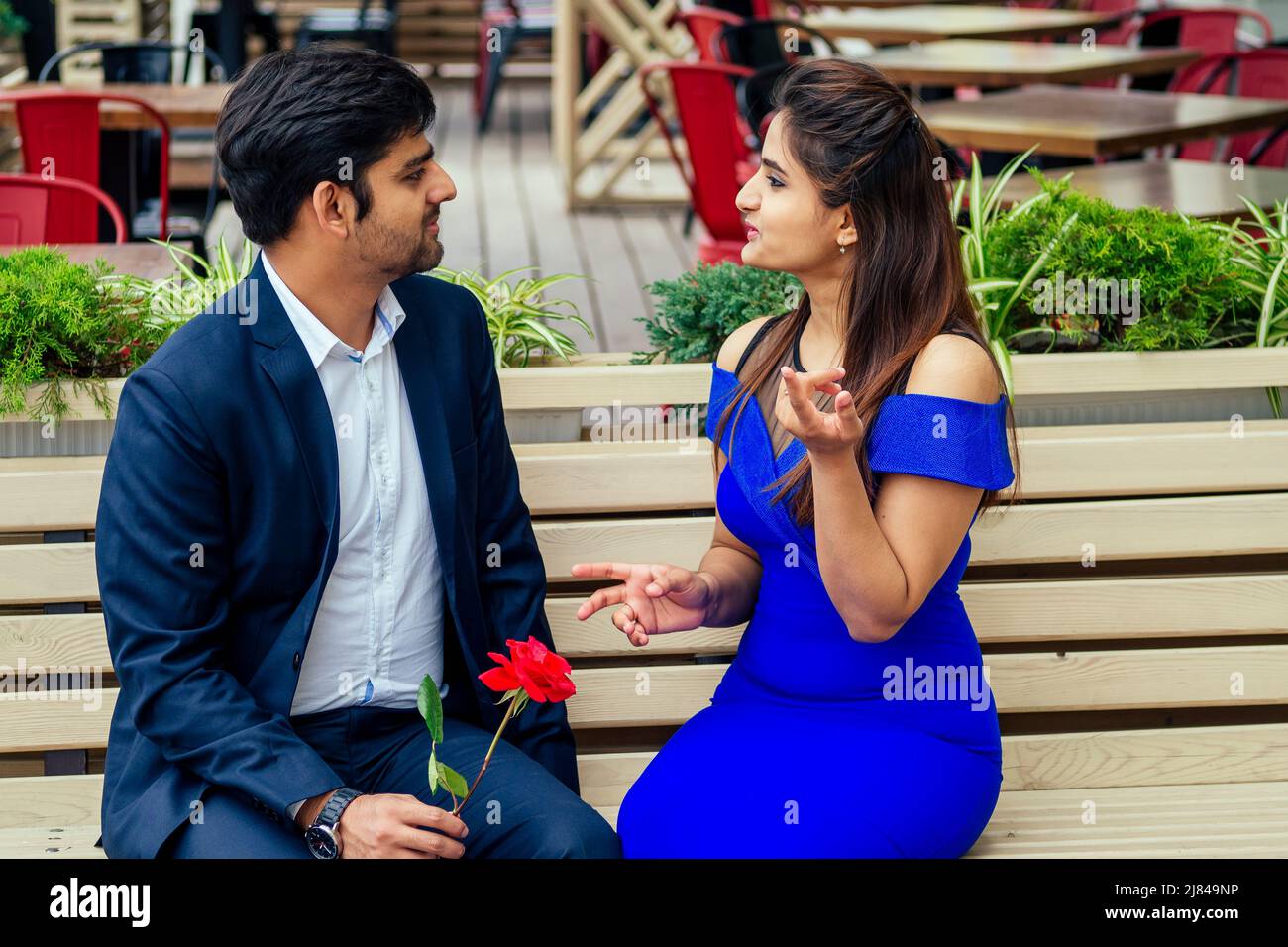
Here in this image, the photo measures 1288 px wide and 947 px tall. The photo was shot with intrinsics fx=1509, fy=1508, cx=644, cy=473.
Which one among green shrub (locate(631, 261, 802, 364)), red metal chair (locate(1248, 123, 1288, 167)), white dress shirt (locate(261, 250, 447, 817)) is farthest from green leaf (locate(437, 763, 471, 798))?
red metal chair (locate(1248, 123, 1288, 167))

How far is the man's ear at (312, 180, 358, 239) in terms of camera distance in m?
1.95

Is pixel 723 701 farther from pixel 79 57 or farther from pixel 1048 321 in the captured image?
pixel 79 57

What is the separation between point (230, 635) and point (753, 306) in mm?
1017

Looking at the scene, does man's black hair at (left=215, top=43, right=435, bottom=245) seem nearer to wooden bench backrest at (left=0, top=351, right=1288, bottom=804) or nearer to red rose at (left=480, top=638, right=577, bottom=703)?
wooden bench backrest at (left=0, top=351, right=1288, bottom=804)

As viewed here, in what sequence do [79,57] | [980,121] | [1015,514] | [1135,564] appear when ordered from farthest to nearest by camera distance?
[79,57], [980,121], [1135,564], [1015,514]

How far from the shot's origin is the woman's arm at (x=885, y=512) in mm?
1714

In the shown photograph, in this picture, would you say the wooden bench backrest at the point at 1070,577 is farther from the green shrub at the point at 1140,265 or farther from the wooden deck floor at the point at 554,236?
the wooden deck floor at the point at 554,236

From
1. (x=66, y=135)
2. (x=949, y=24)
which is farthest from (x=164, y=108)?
(x=949, y=24)

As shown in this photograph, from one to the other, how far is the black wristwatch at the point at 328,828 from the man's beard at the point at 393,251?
682mm

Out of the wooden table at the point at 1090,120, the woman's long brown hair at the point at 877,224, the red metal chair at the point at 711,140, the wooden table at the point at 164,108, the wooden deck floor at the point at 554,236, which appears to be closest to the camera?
the woman's long brown hair at the point at 877,224

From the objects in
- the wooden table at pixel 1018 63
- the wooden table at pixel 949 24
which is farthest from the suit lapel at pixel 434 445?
the wooden table at pixel 949 24

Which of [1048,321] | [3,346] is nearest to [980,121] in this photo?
[1048,321]

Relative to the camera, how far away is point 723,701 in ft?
7.04
